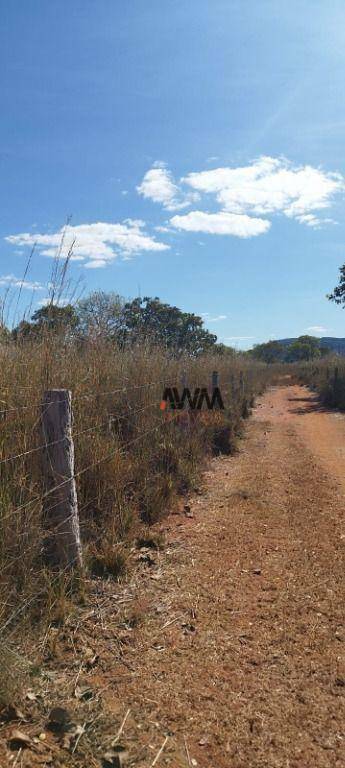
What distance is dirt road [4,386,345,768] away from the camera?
2.11m

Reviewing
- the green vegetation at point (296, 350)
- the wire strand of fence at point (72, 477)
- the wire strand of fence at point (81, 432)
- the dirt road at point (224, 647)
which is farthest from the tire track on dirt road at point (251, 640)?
the green vegetation at point (296, 350)

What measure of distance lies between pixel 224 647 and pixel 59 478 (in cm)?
138

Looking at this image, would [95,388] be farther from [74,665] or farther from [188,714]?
[188,714]

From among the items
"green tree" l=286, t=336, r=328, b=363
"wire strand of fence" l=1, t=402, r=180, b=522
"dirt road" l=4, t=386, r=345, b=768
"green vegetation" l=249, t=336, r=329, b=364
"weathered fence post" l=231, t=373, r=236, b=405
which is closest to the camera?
"dirt road" l=4, t=386, r=345, b=768

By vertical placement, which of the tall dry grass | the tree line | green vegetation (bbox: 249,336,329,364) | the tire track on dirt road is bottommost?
the tire track on dirt road

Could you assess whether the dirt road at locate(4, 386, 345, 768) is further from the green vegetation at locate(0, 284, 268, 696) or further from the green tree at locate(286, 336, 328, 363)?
the green tree at locate(286, 336, 328, 363)

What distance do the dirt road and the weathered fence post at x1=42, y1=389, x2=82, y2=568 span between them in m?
0.41

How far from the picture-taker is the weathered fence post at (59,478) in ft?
9.98

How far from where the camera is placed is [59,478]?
3072 mm

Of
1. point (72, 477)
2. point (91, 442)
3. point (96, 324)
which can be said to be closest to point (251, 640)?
point (72, 477)

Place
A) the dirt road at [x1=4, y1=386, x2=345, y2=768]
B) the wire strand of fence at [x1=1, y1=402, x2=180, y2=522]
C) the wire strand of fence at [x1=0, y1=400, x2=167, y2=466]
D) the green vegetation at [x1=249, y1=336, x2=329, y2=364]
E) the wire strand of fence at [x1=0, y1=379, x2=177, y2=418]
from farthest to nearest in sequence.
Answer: the green vegetation at [x1=249, y1=336, x2=329, y2=364]
the wire strand of fence at [x1=0, y1=379, x2=177, y2=418]
the wire strand of fence at [x1=0, y1=400, x2=167, y2=466]
the wire strand of fence at [x1=1, y1=402, x2=180, y2=522]
the dirt road at [x1=4, y1=386, x2=345, y2=768]

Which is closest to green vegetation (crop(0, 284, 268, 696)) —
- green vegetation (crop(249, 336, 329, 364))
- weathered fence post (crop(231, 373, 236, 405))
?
weathered fence post (crop(231, 373, 236, 405))

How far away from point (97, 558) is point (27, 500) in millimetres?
866

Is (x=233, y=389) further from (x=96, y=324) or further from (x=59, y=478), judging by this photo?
(x=59, y=478)
